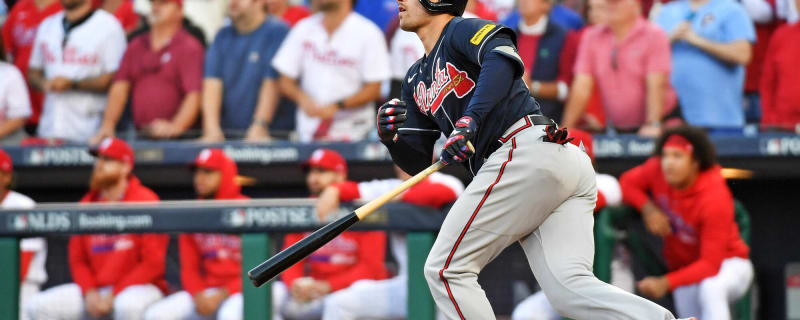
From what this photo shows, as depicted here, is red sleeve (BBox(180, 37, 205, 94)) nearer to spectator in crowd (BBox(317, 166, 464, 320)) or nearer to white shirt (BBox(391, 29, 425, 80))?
white shirt (BBox(391, 29, 425, 80))

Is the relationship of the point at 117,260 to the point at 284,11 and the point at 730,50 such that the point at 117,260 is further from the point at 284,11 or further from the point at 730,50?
the point at 730,50

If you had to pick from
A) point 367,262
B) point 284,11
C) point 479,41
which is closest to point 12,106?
point 284,11

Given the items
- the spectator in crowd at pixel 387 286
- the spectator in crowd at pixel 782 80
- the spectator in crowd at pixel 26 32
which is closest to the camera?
the spectator in crowd at pixel 387 286

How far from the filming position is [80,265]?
13.9 feet

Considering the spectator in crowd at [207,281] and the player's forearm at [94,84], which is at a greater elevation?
the player's forearm at [94,84]

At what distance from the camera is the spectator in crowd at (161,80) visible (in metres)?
5.96

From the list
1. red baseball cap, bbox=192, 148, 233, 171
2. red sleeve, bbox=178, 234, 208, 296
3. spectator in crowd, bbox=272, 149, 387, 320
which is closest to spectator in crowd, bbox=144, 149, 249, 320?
red sleeve, bbox=178, 234, 208, 296

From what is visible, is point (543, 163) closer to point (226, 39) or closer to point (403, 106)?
point (403, 106)

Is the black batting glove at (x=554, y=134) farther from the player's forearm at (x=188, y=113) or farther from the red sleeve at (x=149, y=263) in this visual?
the player's forearm at (x=188, y=113)

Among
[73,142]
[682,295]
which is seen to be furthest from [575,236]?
[73,142]

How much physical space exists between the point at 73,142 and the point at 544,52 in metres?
2.68

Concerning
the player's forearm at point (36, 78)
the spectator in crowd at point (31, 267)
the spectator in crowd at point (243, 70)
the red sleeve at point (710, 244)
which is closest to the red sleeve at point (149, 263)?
the spectator in crowd at point (31, 267)

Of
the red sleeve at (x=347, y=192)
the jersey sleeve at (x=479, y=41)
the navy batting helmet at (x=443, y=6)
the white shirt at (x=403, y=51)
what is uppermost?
the navy batting helmet at (x=443, y=6)

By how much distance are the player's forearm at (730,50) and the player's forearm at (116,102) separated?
3222mm
